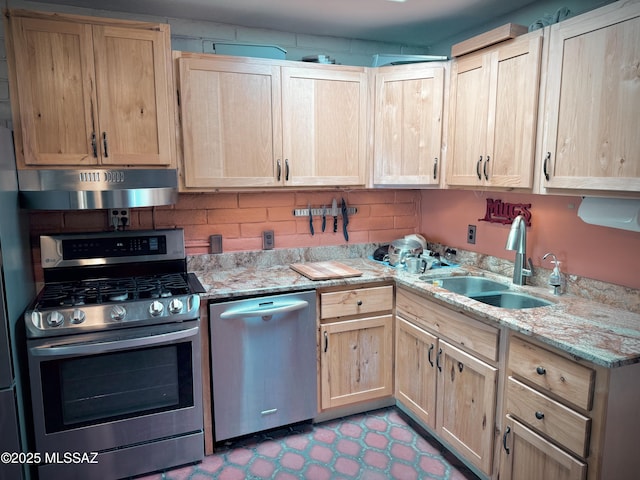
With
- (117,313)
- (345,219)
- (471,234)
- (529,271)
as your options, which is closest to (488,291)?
(529,271)

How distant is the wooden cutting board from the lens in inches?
100

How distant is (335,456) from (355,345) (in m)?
0.60

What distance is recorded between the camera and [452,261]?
3.03 m

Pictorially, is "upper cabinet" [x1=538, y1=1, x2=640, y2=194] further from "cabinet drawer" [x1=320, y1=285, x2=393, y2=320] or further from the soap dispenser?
"cabinet drawer" [x1=320, y1=285, x2=393, y2=320]

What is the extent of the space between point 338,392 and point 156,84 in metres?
1.99

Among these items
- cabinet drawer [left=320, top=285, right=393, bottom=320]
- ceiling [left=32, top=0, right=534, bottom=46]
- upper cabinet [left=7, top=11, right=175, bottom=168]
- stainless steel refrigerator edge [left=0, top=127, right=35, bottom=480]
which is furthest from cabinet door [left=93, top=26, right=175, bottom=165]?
cabinet drawer [left=320, top=285, right=393, bottom=320]

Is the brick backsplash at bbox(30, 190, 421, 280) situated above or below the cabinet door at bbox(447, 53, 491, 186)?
below

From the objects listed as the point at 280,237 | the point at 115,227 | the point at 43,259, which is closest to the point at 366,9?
the point at 280,237

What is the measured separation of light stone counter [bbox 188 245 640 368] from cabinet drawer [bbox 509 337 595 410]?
7 cm

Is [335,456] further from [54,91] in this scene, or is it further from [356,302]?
[54,91]

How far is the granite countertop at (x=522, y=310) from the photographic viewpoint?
5.07 feet

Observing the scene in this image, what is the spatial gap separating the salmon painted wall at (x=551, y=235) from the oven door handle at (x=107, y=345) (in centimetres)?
185

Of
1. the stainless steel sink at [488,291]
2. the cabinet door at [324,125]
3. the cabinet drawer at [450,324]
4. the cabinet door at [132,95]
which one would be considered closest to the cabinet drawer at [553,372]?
the cabinet drawer at [450,324]

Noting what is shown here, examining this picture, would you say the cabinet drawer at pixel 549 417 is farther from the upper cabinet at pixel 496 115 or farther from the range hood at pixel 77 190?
the range hood at pixel 77 190
